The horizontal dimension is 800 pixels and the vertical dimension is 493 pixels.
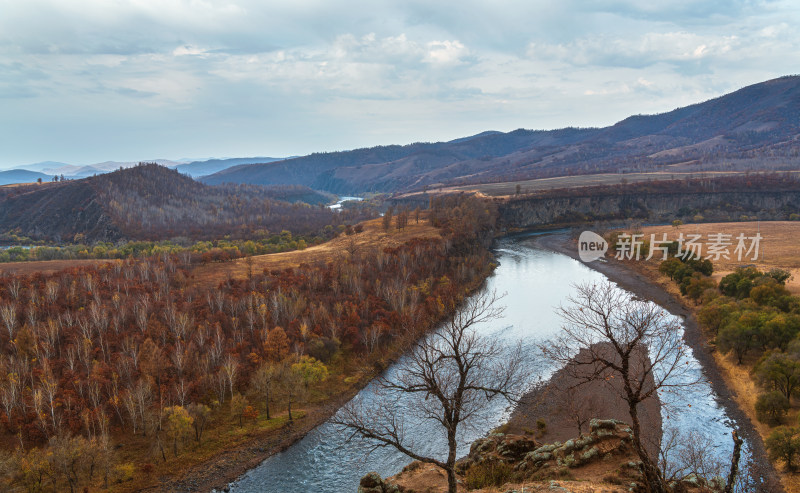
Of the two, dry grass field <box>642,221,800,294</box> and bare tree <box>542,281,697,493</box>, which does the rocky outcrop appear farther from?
dry grass field <box>642,221,800,294</box>

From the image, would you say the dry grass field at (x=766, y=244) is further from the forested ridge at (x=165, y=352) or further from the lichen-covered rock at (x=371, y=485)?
the lichen-covered rock at (x=371, y=485)

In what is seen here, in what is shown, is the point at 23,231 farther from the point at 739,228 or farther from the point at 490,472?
the point at 739,228

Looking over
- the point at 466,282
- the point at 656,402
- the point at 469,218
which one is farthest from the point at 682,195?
the point at 656,402

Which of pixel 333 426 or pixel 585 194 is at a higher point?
pixel 585 194

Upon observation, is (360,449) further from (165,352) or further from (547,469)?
(165,352)

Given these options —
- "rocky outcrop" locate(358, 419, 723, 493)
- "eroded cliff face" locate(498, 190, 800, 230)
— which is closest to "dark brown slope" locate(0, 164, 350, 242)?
"eroded cliff face" locate(498, 190, 800, 230)

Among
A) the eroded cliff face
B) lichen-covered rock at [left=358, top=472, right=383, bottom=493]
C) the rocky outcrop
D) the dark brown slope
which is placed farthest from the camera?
the eroded cliff face

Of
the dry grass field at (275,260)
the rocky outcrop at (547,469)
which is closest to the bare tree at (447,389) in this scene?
the rocky outcrop at (547,469)
